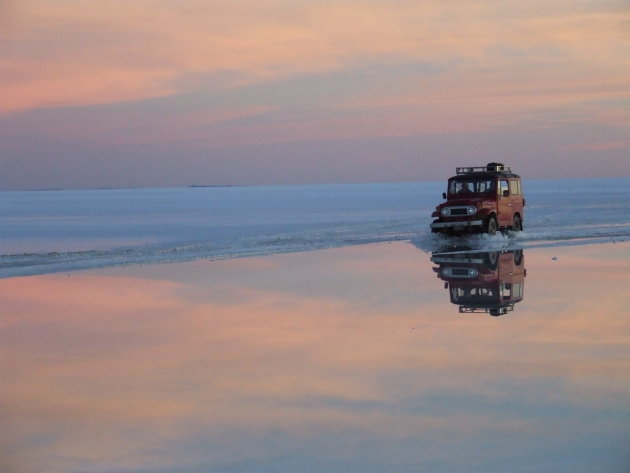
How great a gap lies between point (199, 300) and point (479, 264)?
7.74m

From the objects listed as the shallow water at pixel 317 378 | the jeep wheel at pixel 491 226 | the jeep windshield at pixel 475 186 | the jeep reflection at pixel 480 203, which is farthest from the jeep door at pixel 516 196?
the shallow water at pixel 317 378

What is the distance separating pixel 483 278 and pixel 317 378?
9.23 m

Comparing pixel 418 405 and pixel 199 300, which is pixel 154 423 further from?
pixel 199 300

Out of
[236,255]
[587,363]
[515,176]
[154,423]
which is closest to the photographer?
[154,423]

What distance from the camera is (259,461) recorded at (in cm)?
690

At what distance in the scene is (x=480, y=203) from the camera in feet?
95.1

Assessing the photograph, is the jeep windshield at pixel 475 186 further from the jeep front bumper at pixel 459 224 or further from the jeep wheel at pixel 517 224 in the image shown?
the jeep wheel at pixel 517 224

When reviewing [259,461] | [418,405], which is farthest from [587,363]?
[259,461]

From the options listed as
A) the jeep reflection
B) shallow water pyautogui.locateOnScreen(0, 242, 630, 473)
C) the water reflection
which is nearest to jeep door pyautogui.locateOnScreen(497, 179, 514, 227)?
the jeep reflection

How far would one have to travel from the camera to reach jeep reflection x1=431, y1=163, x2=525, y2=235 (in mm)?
28734

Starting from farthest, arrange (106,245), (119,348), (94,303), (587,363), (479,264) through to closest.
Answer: (106,245)
(479,264)
(94,303)
(119,348)
(587,363)

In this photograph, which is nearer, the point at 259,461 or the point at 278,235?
the point at 259,461

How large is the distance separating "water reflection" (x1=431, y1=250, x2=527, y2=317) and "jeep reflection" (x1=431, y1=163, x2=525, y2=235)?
3965 mm

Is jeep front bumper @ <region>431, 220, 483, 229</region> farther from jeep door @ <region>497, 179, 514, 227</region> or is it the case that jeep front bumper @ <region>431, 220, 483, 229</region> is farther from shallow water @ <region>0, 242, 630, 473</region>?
shallow water @ <region>0, 242, 630, 473</region>
